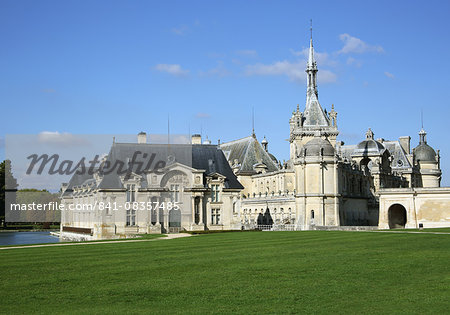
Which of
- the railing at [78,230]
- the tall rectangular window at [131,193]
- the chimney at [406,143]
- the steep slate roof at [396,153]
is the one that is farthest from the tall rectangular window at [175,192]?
the chimney at [406,143]

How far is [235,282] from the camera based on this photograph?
679 inches

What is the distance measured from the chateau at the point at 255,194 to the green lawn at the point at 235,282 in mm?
31704

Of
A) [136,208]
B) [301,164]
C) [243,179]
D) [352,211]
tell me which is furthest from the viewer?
[243,179]

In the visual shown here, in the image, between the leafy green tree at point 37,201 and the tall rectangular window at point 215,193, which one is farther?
the leafy green tree at point 37,201

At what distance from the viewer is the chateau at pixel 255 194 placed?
5791cm

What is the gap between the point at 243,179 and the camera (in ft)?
307

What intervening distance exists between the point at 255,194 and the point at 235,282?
73.2 metres

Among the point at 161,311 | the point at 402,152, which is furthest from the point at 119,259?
the point at 402,152

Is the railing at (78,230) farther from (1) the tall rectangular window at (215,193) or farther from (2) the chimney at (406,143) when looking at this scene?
(2) the chimney at (406,143)

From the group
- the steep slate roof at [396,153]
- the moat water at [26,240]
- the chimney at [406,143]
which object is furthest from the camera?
the chimney at [406,143]

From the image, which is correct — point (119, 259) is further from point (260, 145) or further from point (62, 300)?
point (260, 145)

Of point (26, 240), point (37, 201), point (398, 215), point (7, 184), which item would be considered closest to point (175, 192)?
point (26, 240)

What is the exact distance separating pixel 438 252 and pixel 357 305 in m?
11.7

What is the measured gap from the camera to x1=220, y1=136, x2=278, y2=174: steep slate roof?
312ft
